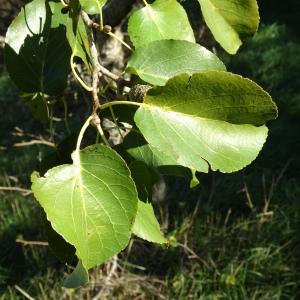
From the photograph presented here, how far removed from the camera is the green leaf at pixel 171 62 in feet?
2.27

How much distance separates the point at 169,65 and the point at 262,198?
243 centimetres

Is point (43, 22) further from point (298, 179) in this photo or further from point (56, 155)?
point (298, 179)

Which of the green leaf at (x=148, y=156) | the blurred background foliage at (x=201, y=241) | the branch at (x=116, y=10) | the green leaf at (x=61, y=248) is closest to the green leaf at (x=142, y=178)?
the green leaf at (x=148, y=156)

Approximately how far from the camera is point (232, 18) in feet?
2.56

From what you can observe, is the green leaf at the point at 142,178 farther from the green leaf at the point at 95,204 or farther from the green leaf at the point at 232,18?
the green leaf at the point at 232,18

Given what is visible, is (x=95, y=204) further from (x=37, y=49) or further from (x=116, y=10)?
(x=116, y=10)

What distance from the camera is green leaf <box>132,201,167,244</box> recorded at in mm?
727

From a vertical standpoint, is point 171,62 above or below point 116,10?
above

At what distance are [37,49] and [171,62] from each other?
0.21 meters

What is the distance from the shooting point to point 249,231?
2.78 metres

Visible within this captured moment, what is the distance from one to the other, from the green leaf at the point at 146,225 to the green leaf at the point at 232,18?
23cm

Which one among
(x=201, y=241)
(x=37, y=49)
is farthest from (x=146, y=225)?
(x=201, y=241)

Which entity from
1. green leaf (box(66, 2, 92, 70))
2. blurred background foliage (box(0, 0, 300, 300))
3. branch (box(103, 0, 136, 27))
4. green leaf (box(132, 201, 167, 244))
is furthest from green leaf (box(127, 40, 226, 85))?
blurred background foliage (box(0, 0, 300, 300))

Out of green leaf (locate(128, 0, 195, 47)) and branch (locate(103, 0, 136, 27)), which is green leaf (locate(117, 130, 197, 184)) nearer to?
green leaf (locate(128, 0, 195, 47))
